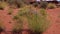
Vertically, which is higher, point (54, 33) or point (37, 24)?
point (37, 24)

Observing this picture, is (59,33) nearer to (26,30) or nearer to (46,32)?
(46,32)

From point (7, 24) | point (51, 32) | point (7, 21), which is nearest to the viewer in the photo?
point (51, 32)

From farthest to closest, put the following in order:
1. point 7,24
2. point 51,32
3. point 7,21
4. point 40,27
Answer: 1. point 7,21
2. point 7,24
3. point 51,32
4. point 40,27

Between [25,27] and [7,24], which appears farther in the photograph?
[7,24]

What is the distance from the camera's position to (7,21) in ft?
50.6

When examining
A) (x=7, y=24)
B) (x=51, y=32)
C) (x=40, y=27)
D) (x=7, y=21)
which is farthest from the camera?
(x=7, y=21)

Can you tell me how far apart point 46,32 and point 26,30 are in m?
1.27

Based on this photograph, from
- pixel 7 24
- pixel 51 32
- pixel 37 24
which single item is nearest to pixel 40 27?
pixel 37 24

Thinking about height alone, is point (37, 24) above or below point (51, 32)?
above

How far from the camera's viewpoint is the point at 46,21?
12484 mm

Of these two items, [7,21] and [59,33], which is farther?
[7,21]

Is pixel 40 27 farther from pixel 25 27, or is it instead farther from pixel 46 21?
pixel 25 27

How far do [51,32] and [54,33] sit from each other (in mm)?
236

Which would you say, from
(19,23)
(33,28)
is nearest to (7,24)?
(19,23)
